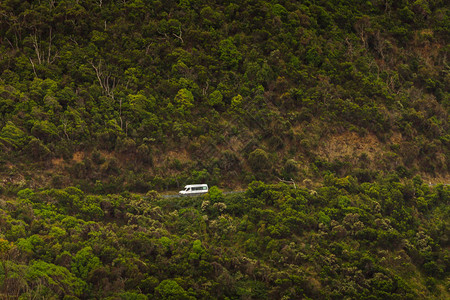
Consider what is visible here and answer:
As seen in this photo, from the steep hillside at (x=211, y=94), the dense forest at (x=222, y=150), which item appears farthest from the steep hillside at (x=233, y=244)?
the steep hillside at (x=211, y=94)

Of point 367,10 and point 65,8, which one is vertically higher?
point 65,8

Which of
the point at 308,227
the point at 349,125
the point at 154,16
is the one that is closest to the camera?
the point at 308,227

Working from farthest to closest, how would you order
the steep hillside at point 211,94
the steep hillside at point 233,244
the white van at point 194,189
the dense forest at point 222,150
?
→ the steep hillside at point 211,94, the white van at point 194,189, the dense forest at point 222,150, the steep hillside at point 233,244

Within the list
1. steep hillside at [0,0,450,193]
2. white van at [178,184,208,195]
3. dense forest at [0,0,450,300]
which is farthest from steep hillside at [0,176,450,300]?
steep hillside at [0,0,450,193]

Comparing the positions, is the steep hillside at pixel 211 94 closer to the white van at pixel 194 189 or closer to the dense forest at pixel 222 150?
the dense forest at pixel 222 150

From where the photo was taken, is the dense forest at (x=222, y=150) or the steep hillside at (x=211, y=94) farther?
the steep hillside at (x=211, y=94)

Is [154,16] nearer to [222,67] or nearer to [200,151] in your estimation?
[222,67]

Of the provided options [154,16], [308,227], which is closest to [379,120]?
[308,227]
